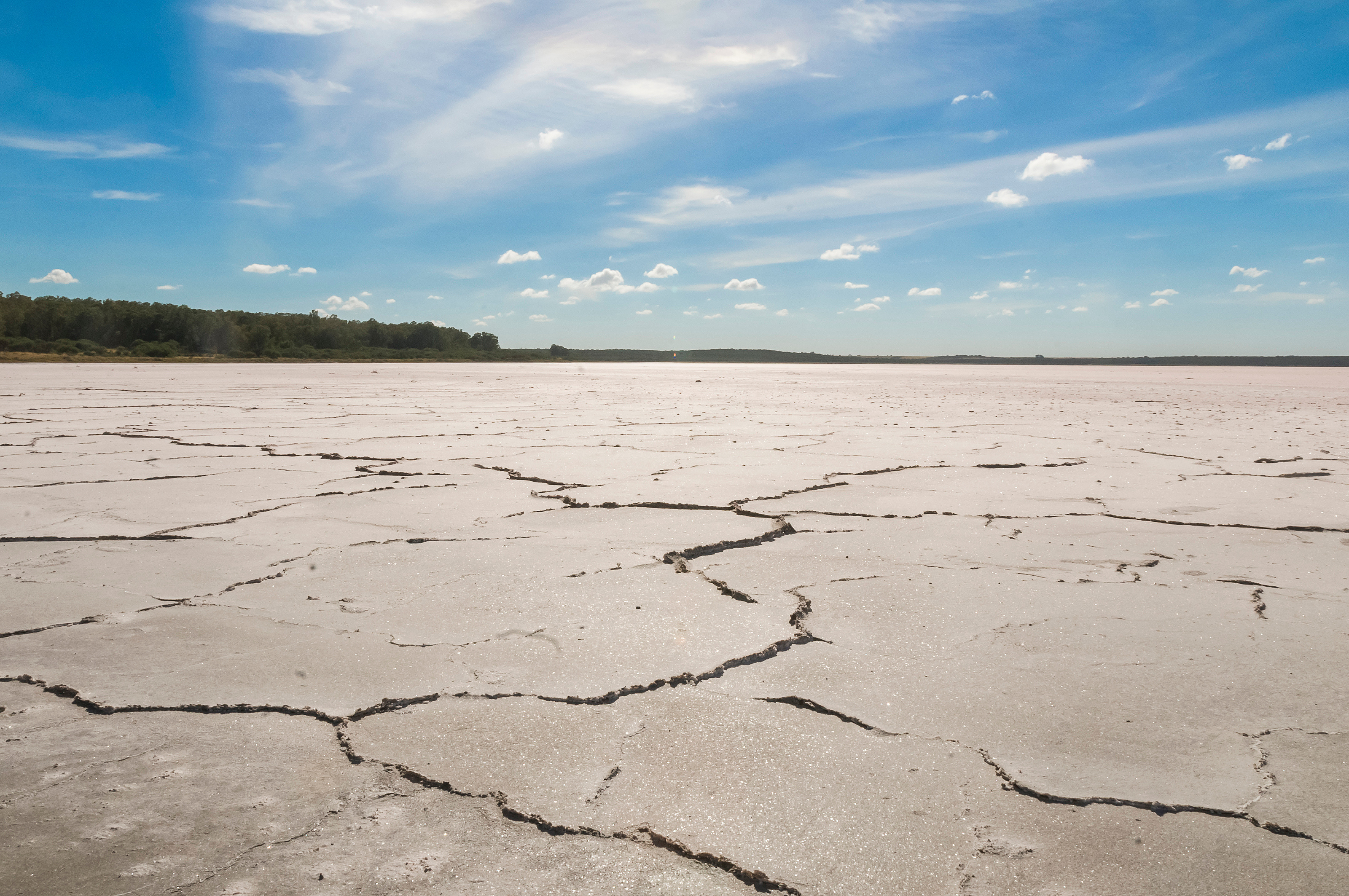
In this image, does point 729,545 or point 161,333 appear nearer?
point 729,545

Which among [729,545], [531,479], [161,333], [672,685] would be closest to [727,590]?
[729,545]

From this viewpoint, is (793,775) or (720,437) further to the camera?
(720,437)

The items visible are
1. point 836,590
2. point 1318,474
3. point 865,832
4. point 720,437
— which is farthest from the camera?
point 720,437

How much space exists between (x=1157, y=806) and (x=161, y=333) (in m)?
36.8

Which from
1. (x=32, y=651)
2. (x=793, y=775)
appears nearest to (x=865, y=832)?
(x=793, y=775)

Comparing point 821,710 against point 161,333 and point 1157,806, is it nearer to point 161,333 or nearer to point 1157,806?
point 1157,806

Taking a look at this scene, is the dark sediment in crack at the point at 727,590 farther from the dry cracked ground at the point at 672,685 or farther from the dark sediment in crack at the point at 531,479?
the dark sediment in crack at the point at 531,479

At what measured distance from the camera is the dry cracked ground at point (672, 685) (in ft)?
3.10

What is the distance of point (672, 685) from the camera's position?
1.39 metres

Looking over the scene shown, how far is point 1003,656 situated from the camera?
1528 millimetres

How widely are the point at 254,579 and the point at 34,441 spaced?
358 cm

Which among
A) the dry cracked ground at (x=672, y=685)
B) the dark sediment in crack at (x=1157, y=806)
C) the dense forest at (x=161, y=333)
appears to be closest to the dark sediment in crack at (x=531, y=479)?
the dry cracked ground at (x=672, y=685)

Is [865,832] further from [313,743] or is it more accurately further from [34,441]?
[34,441]

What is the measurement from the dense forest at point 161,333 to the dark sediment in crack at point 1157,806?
30662 millimetres
